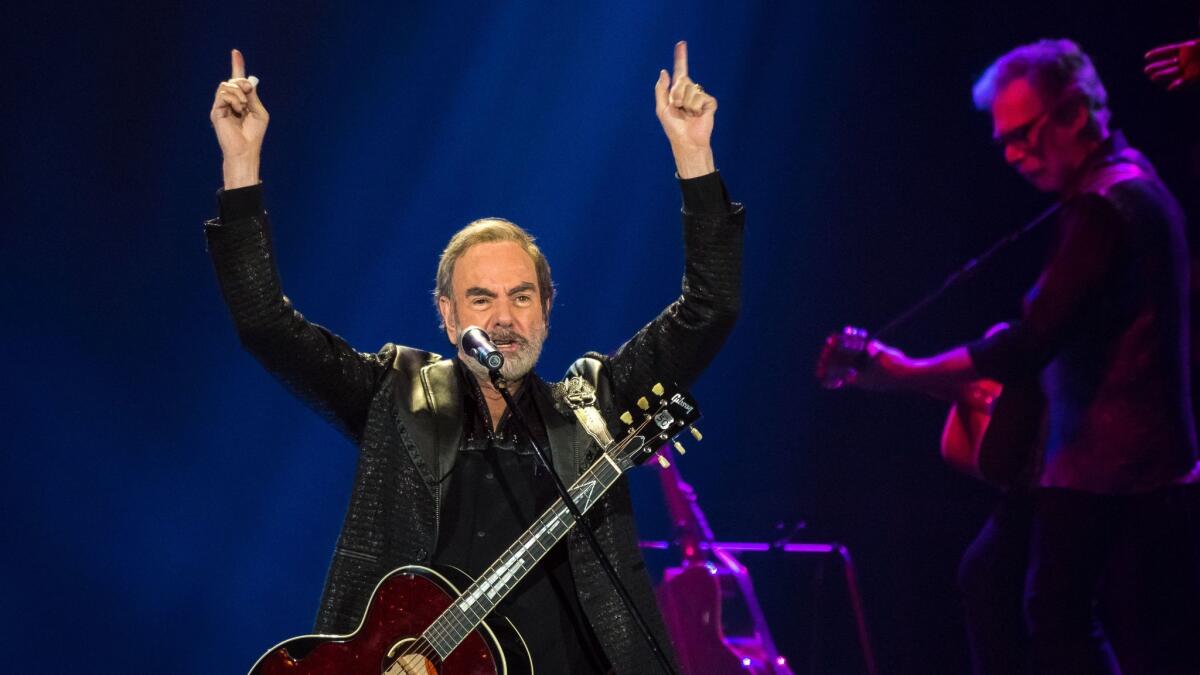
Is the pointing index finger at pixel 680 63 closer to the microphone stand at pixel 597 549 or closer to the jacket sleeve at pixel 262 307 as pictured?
the microphone stand at pixel 597 549

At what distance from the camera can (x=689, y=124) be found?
8.80 feet

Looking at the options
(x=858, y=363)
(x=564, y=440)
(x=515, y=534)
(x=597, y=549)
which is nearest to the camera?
(x=597, y=549)

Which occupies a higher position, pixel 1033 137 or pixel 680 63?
pixel 1033 137

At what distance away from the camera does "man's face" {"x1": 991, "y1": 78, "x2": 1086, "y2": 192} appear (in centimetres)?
496

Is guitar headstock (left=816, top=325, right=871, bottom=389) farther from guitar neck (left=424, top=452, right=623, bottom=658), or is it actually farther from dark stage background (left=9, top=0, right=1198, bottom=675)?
guitar neck (left=424, top=452, right=623, bottom=658)

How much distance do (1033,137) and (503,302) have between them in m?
3.19

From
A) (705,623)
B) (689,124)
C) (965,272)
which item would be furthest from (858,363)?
(689,124)

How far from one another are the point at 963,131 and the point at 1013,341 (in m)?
1.05

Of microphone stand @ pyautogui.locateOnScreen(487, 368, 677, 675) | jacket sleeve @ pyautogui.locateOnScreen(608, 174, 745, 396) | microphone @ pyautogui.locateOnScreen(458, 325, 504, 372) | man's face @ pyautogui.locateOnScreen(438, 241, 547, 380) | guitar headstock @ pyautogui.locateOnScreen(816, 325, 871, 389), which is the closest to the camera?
microphone stand @ pyautogui.locateOnScreen(487, 368, 677, 675)

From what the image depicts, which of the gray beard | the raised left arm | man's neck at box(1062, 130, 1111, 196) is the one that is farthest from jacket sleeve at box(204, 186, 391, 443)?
man's neck at box(1062, 130, 1111, 196)

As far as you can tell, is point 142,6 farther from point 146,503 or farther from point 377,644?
point 377,644

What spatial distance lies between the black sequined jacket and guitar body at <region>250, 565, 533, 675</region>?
0.07 m

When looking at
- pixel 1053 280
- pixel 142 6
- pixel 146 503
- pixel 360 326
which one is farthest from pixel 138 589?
pixel 1053 280

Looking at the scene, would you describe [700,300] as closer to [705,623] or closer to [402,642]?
[402,642]
